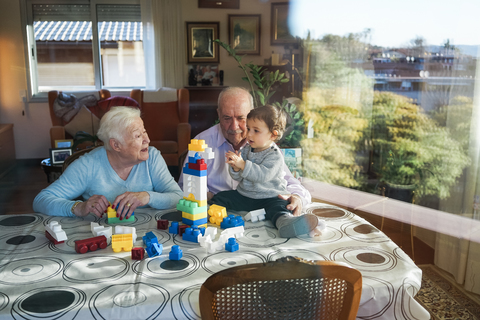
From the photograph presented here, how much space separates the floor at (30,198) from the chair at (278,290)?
1.41 meters

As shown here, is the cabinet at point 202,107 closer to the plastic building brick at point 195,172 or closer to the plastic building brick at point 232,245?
the plastic building brick at point 195,172

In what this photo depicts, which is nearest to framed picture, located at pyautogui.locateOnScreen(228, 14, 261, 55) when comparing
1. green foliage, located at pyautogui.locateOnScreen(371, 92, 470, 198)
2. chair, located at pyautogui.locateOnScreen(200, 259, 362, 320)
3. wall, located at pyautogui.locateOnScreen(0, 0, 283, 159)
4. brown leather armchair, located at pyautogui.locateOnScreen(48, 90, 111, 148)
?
brown leather armchair, located at pyautogui.locateOnScreen(48, 90, 111, 148)

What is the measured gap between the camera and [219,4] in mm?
4008

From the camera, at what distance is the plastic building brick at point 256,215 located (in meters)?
0.88

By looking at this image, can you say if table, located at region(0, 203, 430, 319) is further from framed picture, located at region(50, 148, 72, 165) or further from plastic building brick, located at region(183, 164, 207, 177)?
framed picture, located at region(50, 148, 72, 165)

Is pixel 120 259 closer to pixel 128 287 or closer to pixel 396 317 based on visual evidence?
pixel 128 287

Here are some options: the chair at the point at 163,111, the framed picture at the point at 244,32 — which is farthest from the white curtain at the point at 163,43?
the chair at the point at 163,111

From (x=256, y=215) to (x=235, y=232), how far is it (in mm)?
113

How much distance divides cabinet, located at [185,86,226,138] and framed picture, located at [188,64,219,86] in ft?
0.57

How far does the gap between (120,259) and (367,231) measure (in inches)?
20.8

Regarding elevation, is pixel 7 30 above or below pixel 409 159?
above

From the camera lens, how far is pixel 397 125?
6.57ft

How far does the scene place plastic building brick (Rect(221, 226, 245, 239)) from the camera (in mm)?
768

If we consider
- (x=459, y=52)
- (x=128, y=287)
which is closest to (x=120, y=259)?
(x=128, y=287)
